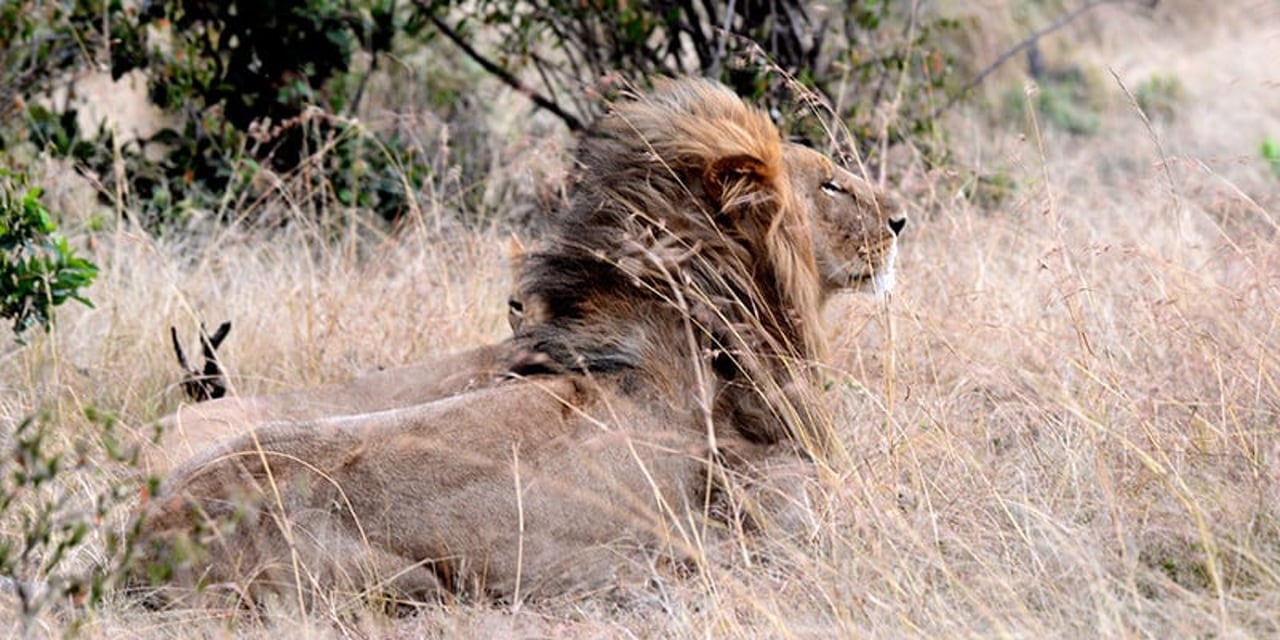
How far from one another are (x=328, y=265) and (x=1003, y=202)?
2672 millimetres

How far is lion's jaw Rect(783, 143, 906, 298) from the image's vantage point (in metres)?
4.37

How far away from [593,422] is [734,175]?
0.72m

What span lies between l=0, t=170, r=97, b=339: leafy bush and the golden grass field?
0.19 meters

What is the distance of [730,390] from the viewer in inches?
165

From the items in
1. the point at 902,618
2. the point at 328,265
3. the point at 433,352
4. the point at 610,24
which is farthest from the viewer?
the point at 610,24

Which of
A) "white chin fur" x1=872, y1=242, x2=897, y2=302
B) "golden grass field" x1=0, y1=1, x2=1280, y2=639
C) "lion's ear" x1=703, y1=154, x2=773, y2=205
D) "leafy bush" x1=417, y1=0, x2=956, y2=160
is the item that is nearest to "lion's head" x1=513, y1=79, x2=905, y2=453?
"lion's ear" x1=703, y1=154, x2=773, y2=205

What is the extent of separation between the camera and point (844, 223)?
4398 mm

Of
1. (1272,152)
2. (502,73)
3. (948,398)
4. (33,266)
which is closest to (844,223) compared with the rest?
(948,398)

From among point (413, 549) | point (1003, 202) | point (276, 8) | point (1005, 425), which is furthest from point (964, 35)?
point (413, 549)

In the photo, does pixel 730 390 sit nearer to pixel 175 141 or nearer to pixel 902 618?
pixel 902 618

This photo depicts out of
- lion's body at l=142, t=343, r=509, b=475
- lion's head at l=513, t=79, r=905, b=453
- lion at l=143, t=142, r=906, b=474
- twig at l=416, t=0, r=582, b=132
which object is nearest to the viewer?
lion's head at l=513, t=79, r=905, b=453

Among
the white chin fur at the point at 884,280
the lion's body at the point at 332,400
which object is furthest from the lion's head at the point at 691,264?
the lion's body at the point at 332,400

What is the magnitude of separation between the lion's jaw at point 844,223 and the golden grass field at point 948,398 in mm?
156

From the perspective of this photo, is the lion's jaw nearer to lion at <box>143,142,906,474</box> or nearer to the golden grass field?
lion at <box>143,142,906,474</box>
